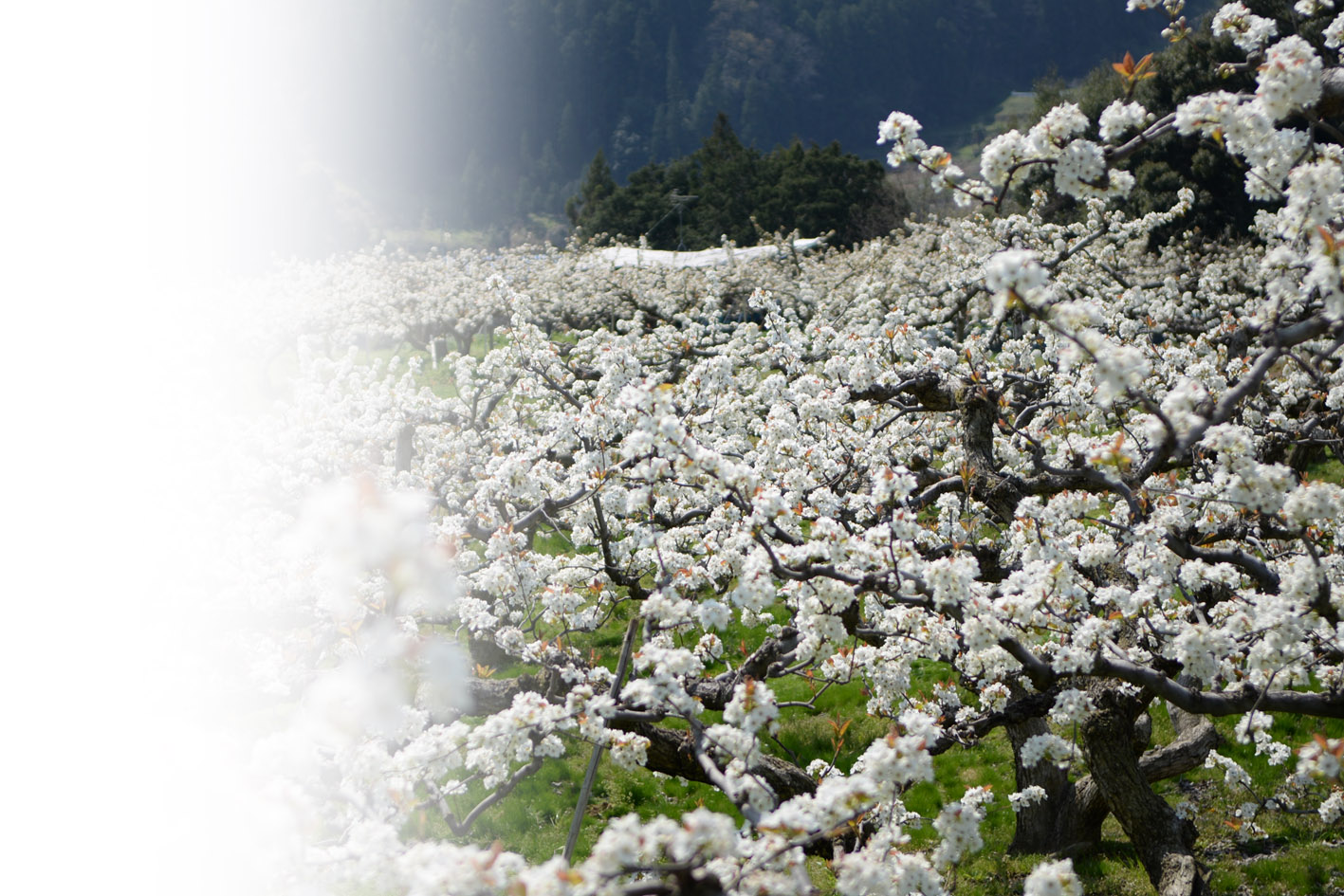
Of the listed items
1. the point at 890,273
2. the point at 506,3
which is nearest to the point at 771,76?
the point at 506,3

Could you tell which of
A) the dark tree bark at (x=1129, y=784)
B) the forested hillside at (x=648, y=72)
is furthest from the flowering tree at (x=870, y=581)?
the forested hillside at (x=648, y=72)

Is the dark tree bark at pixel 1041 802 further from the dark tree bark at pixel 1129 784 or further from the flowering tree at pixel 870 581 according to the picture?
the dark tree bark at pixel 1129 784

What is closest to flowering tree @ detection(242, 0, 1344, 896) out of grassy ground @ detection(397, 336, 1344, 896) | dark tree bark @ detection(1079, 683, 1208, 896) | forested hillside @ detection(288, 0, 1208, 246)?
dark tree bark @ detection(1079, 683, 1208, 896)

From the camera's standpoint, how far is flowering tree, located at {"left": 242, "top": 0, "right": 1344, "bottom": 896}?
11.1 feet

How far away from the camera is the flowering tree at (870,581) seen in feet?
11.1

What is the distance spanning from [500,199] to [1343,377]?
129947mm

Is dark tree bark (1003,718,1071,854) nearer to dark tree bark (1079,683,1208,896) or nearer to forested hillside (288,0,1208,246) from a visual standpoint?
dark tree bark (1079,683,1208,896)

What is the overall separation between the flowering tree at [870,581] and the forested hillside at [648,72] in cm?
13668

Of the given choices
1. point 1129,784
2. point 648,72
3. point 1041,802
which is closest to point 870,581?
point 1129,784

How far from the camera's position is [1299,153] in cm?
401

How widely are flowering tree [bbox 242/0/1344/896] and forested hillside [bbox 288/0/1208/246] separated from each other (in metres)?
137

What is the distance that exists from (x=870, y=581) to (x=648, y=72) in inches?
6385

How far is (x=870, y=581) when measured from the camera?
4.09 meters

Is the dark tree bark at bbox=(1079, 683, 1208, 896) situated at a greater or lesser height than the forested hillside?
lesser
